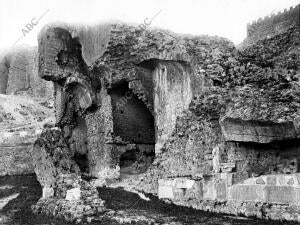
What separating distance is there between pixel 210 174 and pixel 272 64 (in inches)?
147

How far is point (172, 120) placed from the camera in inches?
584

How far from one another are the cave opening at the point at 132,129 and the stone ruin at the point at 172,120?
1.6 inches

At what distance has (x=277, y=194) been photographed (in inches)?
370

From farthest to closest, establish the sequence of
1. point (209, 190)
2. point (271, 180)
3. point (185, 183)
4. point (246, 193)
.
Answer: point (185, 183), point (209, 190), point (246, 193), point (271, 180)

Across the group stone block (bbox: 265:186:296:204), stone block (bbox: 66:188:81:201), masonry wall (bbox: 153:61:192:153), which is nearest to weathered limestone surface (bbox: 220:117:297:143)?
stone block (bbox: 265:186:296:204)

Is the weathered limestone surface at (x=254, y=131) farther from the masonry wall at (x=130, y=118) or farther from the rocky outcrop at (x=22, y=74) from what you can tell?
the rocky outcrop at (x=22, y=74)

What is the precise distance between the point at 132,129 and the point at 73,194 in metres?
6.43

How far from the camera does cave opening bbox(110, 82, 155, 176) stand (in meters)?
17.0

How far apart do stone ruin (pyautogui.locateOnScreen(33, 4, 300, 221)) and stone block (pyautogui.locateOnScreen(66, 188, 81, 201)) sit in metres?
0.03

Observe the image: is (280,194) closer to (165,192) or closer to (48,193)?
(165,192)

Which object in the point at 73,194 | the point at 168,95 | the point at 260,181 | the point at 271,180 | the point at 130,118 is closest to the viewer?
the point at 271,180

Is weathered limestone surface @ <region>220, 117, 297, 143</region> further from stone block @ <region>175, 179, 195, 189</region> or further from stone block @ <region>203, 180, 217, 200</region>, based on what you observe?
stone block @ <region>175, 179, 195, 189</region>

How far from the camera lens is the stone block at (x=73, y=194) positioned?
36.6ft

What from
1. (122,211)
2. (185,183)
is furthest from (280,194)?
(122,211)
